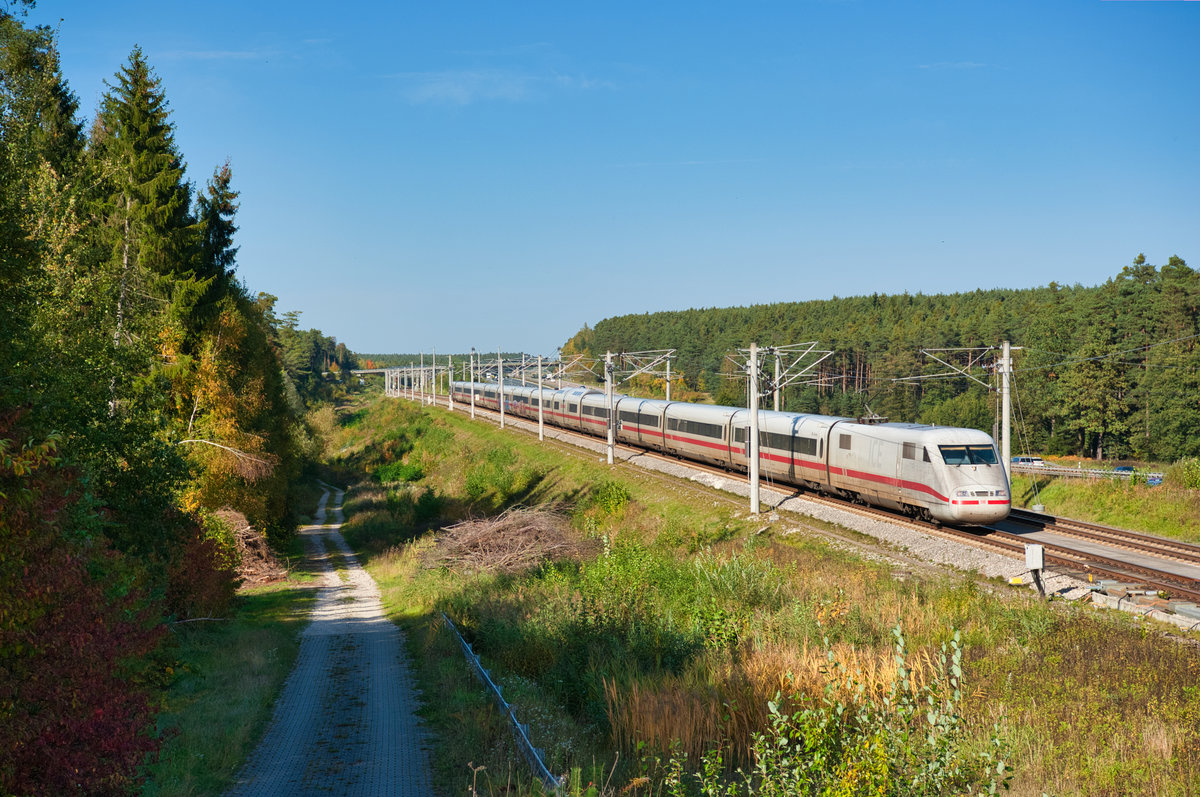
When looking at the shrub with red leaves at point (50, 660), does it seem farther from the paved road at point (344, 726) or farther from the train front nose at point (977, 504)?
the train front nose at point (977, 504)

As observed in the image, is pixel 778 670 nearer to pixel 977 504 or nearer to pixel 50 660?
pixel 50 660

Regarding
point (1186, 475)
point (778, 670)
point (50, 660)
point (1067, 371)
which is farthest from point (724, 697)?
point (1067, 371)

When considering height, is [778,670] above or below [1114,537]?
above

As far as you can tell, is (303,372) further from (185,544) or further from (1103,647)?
(1103,647)

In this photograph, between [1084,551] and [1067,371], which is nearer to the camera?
[1084,551]

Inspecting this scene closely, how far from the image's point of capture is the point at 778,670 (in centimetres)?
1135

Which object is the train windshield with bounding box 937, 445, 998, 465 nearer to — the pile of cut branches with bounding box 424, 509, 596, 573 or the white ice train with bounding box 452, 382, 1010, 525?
the white ice train with bounding box 452, 382, 1010, 525

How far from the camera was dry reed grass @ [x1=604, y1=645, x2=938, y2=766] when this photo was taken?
10.0 meters

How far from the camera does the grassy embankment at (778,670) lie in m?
8.19

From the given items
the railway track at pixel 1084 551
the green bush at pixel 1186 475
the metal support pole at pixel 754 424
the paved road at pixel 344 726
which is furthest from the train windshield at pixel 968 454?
the paved road at pixel 344 726

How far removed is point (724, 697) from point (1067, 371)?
70.7 metres

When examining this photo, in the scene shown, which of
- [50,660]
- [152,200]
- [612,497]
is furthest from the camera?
[612,497]

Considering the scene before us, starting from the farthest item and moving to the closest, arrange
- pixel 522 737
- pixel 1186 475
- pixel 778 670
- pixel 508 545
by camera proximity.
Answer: pixel 1186 475
pixel 508 545
pixel 778 670
pixel 522 737

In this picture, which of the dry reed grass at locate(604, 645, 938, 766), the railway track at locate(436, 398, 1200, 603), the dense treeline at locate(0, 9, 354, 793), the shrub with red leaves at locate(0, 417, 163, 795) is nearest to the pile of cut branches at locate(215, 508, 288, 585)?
the dense treeline at locate(0, 9, 354, 793)
